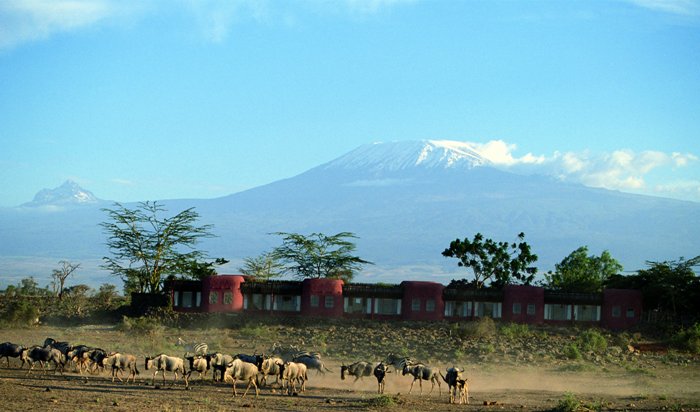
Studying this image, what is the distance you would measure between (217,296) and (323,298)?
655 centimetres

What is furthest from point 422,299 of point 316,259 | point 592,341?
point 316,259

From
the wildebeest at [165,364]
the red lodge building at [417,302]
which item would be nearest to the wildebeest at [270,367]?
the wildebeest at [165,364]

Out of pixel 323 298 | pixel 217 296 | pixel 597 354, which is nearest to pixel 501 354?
pixel 597 354

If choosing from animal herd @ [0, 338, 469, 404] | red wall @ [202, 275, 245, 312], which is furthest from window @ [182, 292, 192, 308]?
animal herd @ [0, 338, 469, 404]

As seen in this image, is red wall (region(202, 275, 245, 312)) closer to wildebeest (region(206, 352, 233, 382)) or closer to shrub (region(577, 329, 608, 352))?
shrub (region(577, 329, 608, 352))

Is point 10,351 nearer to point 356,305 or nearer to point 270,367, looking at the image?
point 270,367

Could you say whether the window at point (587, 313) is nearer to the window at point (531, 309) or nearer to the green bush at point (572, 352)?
the window at point (531, 309)

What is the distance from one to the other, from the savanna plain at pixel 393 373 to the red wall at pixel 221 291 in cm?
187

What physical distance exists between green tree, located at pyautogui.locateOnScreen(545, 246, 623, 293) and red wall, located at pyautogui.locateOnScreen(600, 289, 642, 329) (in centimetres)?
875

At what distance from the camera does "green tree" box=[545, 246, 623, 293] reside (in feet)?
239

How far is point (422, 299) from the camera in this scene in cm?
6175

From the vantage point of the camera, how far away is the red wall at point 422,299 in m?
61.4

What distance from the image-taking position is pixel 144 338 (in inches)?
2111

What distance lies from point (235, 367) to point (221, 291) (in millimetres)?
26657
